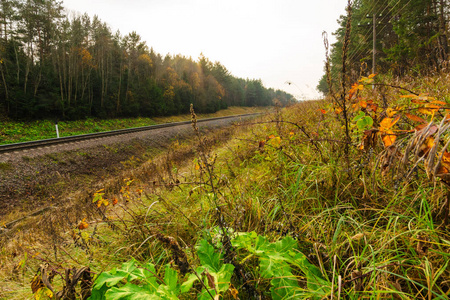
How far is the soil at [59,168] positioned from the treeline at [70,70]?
37.4ft

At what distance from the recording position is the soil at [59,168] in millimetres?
6750

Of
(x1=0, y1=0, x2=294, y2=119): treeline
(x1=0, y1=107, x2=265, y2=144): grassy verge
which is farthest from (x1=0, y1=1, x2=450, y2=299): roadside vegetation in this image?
(x1=0, y1=0, x2=294, y2=119): treeline

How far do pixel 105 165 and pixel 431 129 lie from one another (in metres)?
11.0

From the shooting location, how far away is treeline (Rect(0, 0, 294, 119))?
20.8 m

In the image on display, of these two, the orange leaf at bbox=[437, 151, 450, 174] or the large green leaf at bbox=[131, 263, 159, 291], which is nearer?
the orange leaf at bbox=[437, 151, 450, 174]

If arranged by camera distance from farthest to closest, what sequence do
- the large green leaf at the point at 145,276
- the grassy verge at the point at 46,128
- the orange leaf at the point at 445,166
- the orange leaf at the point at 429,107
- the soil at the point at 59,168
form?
the grassy verge at the point at 46,128, the soil at the point at 59,168, the large green leaf at the point at 145,276, the orange leaf at the point at 429,107, the orange leaf at the point at 445,166

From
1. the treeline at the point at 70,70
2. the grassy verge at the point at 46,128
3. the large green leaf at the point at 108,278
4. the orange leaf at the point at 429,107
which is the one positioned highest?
the treeline at the point at 70,70

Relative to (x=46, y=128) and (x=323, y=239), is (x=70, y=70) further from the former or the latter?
(x=323, y=239)

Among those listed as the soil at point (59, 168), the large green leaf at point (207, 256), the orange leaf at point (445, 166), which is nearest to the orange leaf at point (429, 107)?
the orange leaf at point (445, 166)

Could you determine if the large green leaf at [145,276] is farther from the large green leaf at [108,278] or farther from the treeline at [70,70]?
the treeline at [70,70]

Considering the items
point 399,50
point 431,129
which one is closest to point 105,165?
point 431,129

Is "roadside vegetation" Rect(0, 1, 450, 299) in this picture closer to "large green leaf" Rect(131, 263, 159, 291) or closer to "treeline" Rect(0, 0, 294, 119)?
"large green leaf" Rect(131, 263, 159, 291)

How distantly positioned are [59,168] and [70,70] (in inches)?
839

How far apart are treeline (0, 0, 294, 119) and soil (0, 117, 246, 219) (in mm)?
11402
